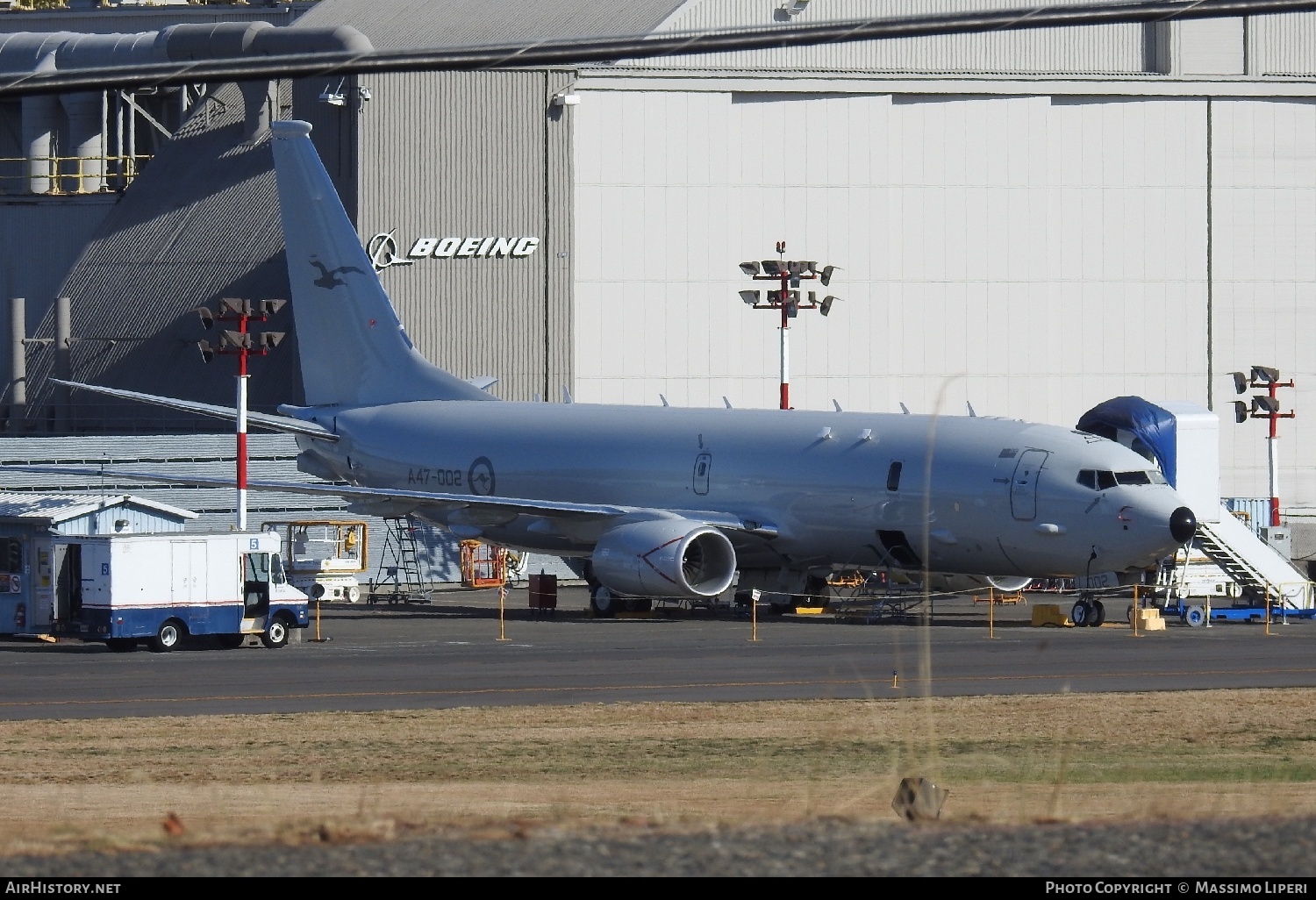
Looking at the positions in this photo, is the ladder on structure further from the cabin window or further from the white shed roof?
the cabin window

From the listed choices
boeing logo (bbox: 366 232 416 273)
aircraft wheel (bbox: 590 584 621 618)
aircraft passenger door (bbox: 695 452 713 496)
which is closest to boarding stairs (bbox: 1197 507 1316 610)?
aircraft passenger door (bbox: 695 452 713 496)

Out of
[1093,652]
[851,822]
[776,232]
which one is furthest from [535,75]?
[851,822]

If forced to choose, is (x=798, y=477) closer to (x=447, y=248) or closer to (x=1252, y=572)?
(x=1252, y=572)

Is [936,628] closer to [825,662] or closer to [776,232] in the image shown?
[825,662]

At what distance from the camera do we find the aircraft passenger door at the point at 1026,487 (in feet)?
126

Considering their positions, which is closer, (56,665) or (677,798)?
(677,798)

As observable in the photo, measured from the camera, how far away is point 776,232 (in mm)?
65562

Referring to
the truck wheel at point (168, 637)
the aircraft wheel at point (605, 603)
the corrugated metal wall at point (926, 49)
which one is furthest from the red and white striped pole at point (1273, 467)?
the truck wheel at point (168, 637)

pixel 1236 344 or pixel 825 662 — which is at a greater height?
pixel 1236 344

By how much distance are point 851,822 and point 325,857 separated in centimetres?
319

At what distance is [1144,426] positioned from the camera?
45.8 metres

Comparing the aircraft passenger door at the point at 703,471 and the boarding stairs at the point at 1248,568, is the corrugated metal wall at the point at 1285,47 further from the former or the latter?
the aircraft passenger door at the point at 703,471

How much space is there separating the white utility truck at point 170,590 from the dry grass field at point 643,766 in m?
10.8
